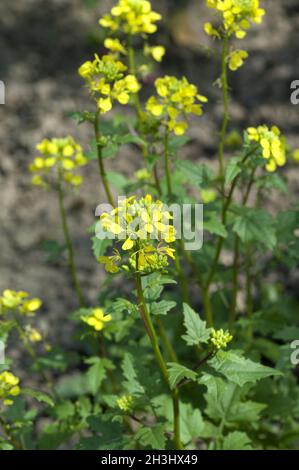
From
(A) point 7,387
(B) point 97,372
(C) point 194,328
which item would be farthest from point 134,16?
(A) point 7,387

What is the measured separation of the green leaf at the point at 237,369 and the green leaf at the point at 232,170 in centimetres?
79

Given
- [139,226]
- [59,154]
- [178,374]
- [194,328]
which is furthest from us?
[59,154]

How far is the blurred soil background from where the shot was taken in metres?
5.07

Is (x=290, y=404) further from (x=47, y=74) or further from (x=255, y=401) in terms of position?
(x=47, y=74)

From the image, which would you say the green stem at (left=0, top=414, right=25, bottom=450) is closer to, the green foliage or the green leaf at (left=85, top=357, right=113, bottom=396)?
the green foliage

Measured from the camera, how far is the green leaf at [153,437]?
2680mm

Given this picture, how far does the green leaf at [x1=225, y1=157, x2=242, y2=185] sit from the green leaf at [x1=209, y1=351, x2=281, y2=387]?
787 mm

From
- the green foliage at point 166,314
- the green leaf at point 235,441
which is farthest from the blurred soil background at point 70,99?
the green leaf at point 235,441

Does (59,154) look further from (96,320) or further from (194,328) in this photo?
(194,328)

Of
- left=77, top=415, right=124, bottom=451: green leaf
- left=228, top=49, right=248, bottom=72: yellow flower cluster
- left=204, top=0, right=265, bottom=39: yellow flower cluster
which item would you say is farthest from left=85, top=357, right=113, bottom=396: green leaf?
left=204, top=0, right=265, bottom=39: yellow flower cluster

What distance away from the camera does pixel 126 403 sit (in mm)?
2797

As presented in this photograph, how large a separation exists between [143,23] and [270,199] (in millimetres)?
2336

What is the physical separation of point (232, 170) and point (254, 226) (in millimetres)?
423

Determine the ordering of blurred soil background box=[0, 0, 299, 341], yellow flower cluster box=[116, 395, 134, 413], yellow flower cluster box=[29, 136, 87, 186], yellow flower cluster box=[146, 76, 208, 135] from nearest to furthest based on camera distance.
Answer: yellow flower cluster box=[116, 395, 134, 413] → yellow flower cluster box=[146, 76, 208, 135] → yellow flower cluster box=[29, 136, 87, 186] → blurred soil background box=[0, 0, 299, 341]
